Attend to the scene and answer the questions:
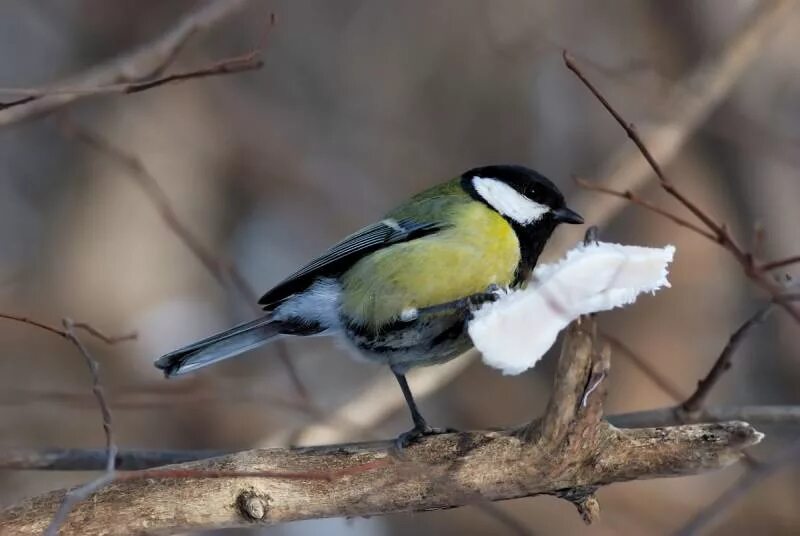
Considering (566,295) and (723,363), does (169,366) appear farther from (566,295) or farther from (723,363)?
(723,363)

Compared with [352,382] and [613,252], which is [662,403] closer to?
[352,382]

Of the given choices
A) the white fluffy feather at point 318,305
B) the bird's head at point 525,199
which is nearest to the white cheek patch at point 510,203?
the bird's head at point 525,199

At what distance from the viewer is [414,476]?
6.00ft

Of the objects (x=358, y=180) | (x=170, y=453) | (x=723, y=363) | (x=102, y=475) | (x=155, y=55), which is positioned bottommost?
(x=723, y=363)

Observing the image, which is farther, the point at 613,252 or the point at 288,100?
the point at 288,100

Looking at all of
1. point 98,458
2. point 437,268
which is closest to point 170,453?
point 98,458

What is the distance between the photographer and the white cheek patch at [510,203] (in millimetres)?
2420

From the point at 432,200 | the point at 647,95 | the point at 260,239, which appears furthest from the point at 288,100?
the point at 432,200

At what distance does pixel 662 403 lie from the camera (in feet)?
14.7

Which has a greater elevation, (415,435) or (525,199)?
(525,199)

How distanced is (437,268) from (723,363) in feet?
2.39

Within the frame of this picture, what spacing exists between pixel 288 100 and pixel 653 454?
4776 millimetres

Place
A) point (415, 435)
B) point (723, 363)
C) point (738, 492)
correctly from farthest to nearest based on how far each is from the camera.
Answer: point (723, 363) → point (415, 435) → point (738, 492)

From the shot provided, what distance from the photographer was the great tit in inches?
88.0
